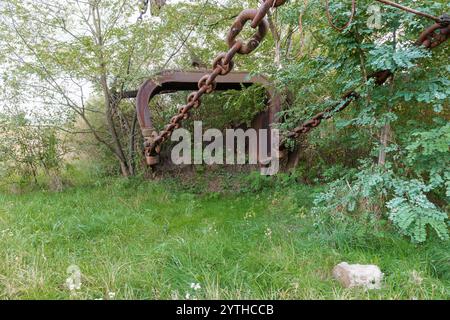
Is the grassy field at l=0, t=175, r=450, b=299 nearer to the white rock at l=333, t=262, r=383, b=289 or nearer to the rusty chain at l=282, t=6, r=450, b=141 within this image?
the white rock at l=333, t=262, r=383, b=289

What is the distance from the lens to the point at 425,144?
1.85 metres

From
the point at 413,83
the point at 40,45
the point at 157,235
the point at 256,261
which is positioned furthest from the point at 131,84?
the point at 413,83

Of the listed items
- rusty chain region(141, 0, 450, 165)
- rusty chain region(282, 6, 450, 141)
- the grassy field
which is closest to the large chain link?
rusty chain region(141, 0, 450, 165)

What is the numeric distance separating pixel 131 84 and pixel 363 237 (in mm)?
3642

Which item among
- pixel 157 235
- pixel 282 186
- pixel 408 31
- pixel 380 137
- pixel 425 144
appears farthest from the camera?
pixel 282 186

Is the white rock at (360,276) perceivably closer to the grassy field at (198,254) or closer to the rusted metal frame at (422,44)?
the grassy field at (198,254)

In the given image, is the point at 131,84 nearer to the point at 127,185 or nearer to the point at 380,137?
the point at 127,185

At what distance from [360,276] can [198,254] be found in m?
1.10

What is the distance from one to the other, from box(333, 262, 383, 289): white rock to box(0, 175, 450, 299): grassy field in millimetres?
44

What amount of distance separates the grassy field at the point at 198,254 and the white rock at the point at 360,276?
0.04m

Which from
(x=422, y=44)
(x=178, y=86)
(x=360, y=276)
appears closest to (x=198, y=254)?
(x=360, y=276)

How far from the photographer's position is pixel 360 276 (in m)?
1.60

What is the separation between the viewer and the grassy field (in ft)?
5.34

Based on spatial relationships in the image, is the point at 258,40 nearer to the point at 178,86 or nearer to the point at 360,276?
the point at 360,276
